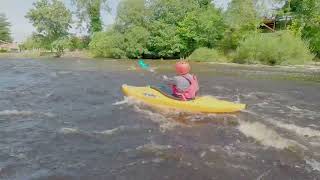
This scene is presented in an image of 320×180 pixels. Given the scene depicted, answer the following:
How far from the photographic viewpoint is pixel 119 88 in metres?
15.9

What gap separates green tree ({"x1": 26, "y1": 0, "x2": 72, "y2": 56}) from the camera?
51281 mm

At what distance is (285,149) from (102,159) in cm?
365

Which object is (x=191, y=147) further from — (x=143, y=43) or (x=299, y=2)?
(x=299, y=2)

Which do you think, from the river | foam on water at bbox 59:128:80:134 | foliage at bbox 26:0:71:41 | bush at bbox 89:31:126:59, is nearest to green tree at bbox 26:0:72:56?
foliage at bbox 26:0:71:41

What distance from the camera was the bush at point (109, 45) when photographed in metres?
38.5

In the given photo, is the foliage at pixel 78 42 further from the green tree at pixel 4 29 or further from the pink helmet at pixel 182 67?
the pink helmet at pixel 182 67

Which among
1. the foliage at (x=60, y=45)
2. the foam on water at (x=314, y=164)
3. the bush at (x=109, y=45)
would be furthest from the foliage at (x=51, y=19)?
the foam on water at (x=314, y=164)

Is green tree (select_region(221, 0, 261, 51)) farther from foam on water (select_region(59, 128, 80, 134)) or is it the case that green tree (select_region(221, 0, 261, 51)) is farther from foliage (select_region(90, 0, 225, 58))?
foam on water (select_region(59, 128, 80, 134))

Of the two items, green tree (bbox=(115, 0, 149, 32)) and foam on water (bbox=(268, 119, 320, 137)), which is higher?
green tree (bbox=(115, 0, 149, 32))

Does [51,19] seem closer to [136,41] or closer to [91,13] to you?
[91,13]

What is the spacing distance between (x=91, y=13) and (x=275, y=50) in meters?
30.4

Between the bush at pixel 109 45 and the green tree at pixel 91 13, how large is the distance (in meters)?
11.4

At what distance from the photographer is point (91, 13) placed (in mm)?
52438

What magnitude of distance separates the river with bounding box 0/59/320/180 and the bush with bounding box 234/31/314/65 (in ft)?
50.0
